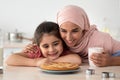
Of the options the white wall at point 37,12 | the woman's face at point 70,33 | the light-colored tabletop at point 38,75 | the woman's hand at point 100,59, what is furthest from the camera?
the white wall at point 37,12

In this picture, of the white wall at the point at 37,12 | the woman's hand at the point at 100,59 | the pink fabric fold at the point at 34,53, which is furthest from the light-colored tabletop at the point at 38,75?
the white wall at the point at 37,12

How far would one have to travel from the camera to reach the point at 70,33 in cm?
148

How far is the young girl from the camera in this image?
143cm

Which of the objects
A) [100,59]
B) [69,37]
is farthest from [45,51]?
[100,59]

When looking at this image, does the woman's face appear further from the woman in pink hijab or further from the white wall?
the white wall

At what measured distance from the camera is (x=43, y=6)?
3.59m

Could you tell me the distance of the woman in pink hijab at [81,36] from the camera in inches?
58.7

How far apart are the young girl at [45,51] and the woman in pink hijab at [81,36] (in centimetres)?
4

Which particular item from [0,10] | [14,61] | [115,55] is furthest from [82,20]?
[0,10]

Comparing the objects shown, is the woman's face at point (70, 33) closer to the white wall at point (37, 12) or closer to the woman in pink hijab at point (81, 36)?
the woman in pink hijab at point (81, 36)

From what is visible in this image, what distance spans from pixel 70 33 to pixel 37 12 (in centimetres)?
215

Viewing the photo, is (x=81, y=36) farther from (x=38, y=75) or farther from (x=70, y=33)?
(x=38, y=75)

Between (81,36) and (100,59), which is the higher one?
(81,36)

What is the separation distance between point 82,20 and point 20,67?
17.4 inches
